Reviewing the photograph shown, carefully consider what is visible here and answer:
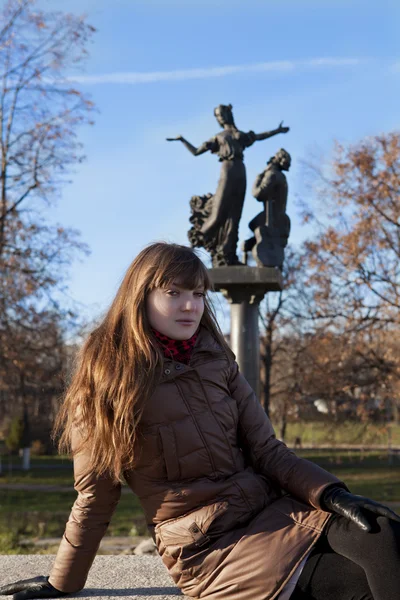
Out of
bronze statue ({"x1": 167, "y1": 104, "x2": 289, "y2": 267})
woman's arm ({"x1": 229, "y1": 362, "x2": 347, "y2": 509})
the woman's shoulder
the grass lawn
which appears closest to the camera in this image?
woman's arm ({"x1": 229, "y1": 362, "x2": 347, "y2": 509})

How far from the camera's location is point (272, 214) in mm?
8156

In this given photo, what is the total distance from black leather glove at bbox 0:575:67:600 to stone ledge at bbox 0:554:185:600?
0.09 metres

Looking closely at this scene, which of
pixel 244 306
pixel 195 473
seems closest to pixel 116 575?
pixel 195 473

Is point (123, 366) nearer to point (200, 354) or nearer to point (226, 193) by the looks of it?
point (200, 354)

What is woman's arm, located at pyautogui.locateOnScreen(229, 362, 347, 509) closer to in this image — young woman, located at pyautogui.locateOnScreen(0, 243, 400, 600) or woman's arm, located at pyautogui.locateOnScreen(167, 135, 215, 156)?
young woman, located at pyautogui.locateOnScreen(0, 243, 400, 600)

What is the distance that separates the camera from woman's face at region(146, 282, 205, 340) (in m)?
2.50

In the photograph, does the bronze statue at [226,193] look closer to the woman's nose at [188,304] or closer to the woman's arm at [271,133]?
the woman's arm at [271,133]

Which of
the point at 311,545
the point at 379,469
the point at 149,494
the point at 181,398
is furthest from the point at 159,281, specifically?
the point at 379,469

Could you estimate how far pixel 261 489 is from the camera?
2.38 m

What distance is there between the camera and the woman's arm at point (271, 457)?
2.28 meters

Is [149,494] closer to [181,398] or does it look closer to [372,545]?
[181,398]

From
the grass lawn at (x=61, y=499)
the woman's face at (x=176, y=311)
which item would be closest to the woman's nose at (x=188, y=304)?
the woman's face at (x=176, y=311)

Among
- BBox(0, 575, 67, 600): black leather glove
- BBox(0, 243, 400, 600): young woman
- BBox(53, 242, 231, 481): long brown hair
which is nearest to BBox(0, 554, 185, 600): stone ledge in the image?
BBox(0, 575, 67, 600): black leather glove

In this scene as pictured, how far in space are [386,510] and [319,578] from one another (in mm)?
273
